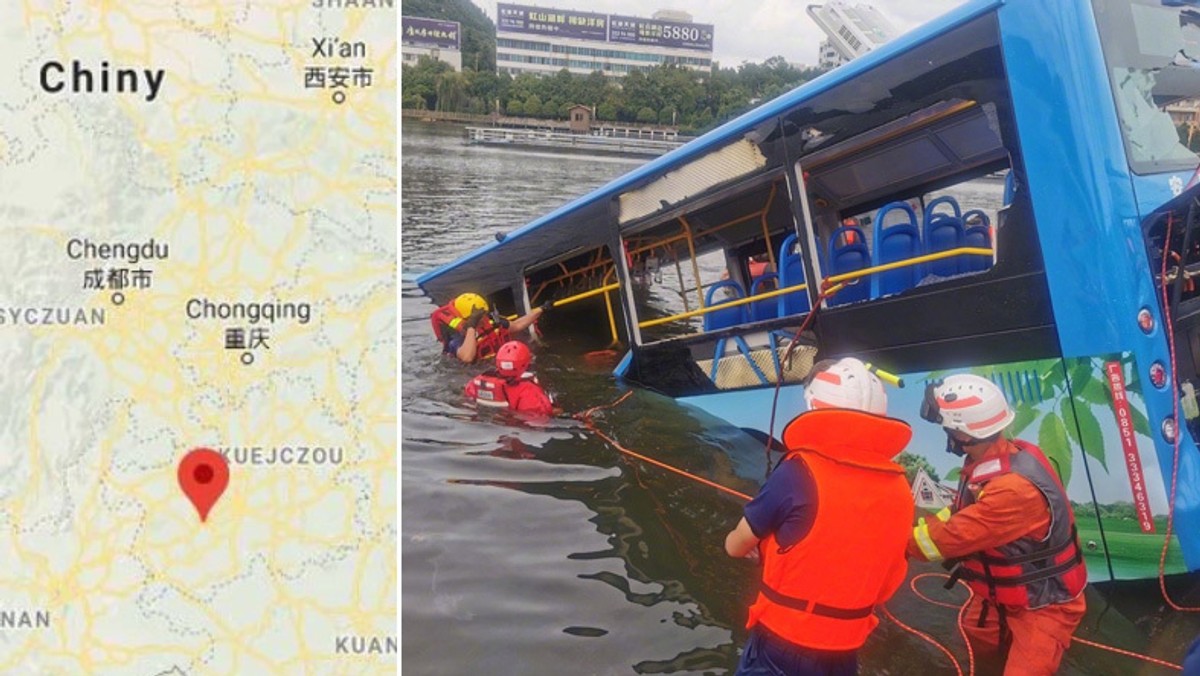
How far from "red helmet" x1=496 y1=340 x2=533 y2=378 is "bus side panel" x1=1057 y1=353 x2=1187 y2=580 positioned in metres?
4.88

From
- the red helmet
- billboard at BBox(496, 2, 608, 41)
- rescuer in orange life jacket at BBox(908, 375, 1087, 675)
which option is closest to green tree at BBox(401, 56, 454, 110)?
billboard at BBox(496, 2, 608, 41)

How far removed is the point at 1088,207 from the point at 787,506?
2.26 meters

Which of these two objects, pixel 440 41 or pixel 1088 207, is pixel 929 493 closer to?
pixel 1088 207

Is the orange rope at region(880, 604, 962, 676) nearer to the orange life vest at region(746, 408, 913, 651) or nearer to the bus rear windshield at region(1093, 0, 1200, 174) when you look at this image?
the orange life vest at region(746, 408, 913, 651)

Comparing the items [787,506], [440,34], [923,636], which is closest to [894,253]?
[923,636]

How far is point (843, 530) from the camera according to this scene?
10.5 feet

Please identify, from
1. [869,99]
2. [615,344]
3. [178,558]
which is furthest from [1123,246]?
[615,344]

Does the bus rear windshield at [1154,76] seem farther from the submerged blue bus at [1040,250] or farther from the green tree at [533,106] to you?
the green tree at [533,106]

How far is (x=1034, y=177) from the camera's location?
4.48 meters

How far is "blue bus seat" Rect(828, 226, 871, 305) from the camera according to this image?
20.0 feet

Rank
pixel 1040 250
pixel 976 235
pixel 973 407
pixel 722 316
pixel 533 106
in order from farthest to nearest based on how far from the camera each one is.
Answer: pixel 533 106 < pixel 722 316 < pixel 976 235 < pixel 1040 250 < pixel 973 407

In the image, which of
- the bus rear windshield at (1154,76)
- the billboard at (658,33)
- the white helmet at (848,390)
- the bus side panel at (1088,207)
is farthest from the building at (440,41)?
the white helmet at (848,390)

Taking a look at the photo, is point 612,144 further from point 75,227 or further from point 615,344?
point 75,227

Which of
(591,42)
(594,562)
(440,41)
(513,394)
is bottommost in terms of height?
(594,562)
